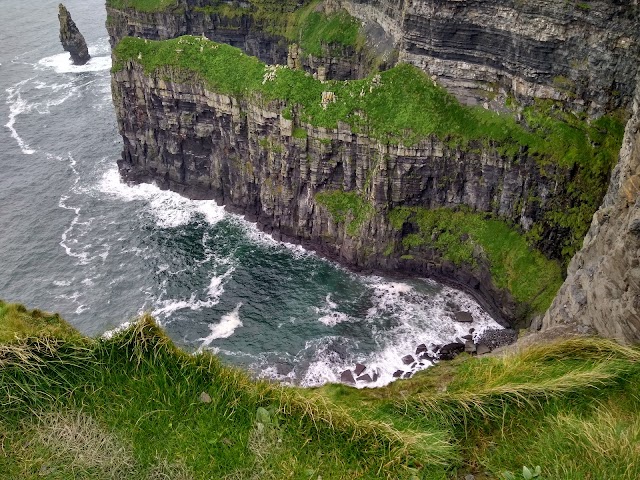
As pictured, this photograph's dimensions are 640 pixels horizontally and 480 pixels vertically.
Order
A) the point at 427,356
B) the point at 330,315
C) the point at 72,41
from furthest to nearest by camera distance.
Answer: the point at 72,41 → the point at 330,315 → the point at 427,356

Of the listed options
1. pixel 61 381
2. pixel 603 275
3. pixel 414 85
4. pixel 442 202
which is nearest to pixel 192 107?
pixel 414 85

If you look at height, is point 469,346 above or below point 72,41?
below

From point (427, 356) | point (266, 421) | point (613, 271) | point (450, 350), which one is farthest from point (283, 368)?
point (266, 421)

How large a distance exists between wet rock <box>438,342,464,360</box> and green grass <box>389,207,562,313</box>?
307 inches

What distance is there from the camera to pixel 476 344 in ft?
173

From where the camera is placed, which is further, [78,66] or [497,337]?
[78,66]

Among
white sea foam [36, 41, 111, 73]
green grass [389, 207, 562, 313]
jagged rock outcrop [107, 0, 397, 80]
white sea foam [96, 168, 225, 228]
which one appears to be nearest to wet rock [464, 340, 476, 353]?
green grass [389, 207, 562, 313]

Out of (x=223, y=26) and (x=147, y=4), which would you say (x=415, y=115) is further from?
(x=147, y=4)

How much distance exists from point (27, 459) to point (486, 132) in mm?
54380

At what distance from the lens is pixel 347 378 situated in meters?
50.0

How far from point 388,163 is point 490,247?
14482 mm

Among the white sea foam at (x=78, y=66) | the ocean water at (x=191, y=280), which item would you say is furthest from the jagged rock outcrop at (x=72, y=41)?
the ocean water at (x=191, y=280)

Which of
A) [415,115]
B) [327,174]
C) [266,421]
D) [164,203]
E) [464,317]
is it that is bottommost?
[464,317]

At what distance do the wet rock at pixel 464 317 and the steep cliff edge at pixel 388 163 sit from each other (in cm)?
331
